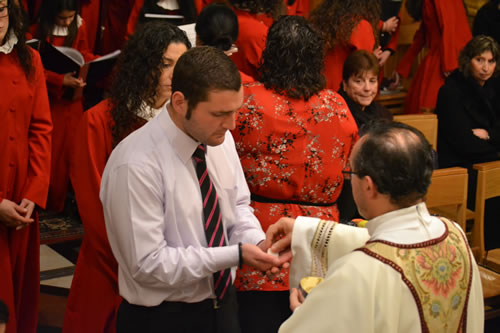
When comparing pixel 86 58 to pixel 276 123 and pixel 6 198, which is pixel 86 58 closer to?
pixel 6 198

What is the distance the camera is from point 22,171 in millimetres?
3137

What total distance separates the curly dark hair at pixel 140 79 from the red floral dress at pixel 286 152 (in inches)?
14.0

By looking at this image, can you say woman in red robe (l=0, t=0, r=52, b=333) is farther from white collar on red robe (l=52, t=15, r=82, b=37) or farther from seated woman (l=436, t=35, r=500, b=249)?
seated woman (l=436, t=35, r=500, b=249)

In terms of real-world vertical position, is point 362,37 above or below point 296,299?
above

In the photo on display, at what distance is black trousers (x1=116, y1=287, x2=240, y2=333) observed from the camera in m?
2.24

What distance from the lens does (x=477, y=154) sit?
5121 mm

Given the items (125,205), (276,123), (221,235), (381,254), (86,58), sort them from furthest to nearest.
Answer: (86,58) < (276,123) < (221,235) < (125,205) < (381,254)

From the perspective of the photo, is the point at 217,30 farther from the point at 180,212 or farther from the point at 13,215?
the point at 180,212

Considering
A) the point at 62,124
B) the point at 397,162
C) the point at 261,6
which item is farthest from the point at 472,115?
the point at 397,162

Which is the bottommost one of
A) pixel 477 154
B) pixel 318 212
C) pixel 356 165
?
pixel 477 154

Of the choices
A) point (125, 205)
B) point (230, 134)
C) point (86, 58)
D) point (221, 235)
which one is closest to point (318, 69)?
point (230, 134)

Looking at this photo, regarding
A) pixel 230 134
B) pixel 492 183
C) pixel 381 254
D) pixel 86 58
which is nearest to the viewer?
pixel 381 254

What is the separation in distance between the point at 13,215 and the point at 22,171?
0.23 m

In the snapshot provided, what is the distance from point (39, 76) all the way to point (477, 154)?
3.22m
